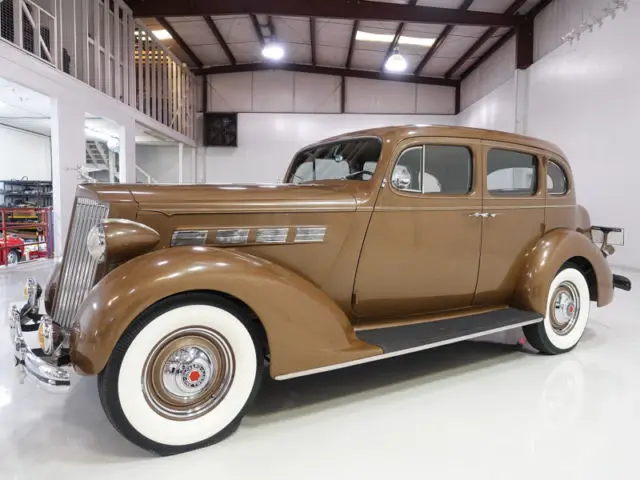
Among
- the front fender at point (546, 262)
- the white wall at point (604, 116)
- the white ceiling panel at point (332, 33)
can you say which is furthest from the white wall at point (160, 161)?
the front fender at point (546, 262)

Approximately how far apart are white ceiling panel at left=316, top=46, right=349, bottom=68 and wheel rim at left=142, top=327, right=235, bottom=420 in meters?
13.4

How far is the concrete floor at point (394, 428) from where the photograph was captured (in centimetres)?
186

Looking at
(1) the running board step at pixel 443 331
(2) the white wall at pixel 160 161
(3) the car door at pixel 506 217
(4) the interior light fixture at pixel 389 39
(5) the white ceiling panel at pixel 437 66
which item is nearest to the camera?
(1) the running board step at pixel 443 331

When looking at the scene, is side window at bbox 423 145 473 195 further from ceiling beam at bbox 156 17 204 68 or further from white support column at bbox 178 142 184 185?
white support column at bbox 178 142 184 185

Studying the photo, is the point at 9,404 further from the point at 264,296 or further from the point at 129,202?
the point at 264,296

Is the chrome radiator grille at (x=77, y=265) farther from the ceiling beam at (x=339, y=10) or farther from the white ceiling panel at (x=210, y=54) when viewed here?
the white ceiling panel at (x=210, y=54)

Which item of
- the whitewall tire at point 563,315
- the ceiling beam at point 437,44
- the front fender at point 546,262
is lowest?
the whitewall tire at point 563,315

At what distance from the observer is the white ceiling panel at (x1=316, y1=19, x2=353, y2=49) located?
1183 centimetres

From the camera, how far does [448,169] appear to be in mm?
2990

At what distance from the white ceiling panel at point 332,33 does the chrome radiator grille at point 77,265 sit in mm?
10729

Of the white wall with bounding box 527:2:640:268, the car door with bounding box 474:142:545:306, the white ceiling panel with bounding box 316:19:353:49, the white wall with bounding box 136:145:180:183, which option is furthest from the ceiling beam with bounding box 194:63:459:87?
the car door with bounding box 474:142:545:306

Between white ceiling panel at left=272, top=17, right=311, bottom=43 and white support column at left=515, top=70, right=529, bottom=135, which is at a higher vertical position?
white ceiling panel at left=272, top=17, right=311, bottom=43

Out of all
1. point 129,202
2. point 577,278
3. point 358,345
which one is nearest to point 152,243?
point 129,202

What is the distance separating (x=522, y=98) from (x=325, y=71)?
7130 millimetres
